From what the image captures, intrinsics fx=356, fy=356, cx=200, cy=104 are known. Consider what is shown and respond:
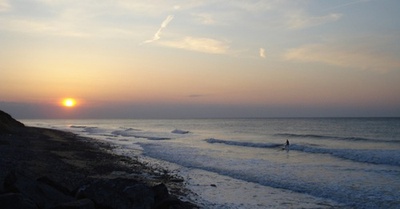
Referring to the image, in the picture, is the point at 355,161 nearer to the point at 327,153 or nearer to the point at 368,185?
the point at 327,153

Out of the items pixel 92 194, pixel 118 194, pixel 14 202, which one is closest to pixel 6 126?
pixel 92 194

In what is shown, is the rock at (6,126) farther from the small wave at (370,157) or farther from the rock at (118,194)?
the rock at (118,194)

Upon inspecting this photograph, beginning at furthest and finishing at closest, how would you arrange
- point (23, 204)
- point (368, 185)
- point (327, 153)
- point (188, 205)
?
point (327, 153) < point (368, 185) < point (188, 205) < point (23, 204)

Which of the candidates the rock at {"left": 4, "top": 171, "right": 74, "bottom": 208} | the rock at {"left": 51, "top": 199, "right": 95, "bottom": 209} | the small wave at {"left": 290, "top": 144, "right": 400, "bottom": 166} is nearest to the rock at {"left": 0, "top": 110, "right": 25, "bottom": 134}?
the rock at {"left": 4, "top": 171, "right": 74, "bottom": 208}

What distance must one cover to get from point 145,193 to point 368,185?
1231 centimetres

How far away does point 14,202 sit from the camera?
306 inches

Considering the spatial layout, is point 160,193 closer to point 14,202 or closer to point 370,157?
point 14,202

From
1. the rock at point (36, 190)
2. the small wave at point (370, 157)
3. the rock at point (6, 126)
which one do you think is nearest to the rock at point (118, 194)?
the rock at point (36, 190)

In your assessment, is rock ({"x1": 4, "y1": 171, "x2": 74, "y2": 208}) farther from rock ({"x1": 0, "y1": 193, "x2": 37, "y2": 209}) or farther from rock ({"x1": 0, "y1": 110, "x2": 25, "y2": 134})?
rock ({"x1": 0, "y1": 110, "x2": 25, "y2": 134})

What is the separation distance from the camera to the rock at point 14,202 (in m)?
7.66

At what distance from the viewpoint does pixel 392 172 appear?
21.8 meters

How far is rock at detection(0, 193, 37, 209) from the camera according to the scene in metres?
7.66

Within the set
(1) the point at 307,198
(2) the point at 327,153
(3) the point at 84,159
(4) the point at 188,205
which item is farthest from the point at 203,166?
(2) the point at 327,153

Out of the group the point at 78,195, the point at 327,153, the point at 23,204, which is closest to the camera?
the point at 23,204
